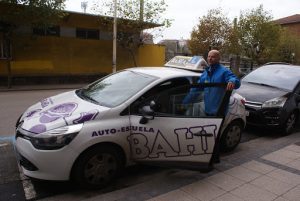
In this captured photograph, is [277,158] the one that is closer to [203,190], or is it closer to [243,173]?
[243,173]

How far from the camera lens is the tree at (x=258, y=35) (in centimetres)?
2519

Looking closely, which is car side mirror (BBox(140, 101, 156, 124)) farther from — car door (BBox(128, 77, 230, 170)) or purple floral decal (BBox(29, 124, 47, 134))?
purple floral decal (BBox(29, 124, 47, 134))

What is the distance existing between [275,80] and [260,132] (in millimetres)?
1415

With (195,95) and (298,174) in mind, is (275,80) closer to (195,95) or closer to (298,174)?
(298,174)

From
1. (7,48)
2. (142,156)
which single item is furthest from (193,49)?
(142,156)

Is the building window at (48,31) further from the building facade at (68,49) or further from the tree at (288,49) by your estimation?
the tree at (288,49)

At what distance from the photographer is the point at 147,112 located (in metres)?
4.07

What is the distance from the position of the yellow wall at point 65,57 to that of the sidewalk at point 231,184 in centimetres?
1362

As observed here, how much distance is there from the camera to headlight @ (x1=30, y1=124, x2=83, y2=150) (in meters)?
3.67

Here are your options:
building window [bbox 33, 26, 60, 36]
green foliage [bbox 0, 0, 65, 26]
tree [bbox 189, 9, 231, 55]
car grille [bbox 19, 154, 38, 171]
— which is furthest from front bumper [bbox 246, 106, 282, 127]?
tree [bbox 189, 9, 231, 55]

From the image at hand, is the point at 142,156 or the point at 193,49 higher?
the point at 193,49

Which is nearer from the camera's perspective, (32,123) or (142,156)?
(32,123)

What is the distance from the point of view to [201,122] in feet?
14.1

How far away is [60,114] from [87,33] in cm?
1596
